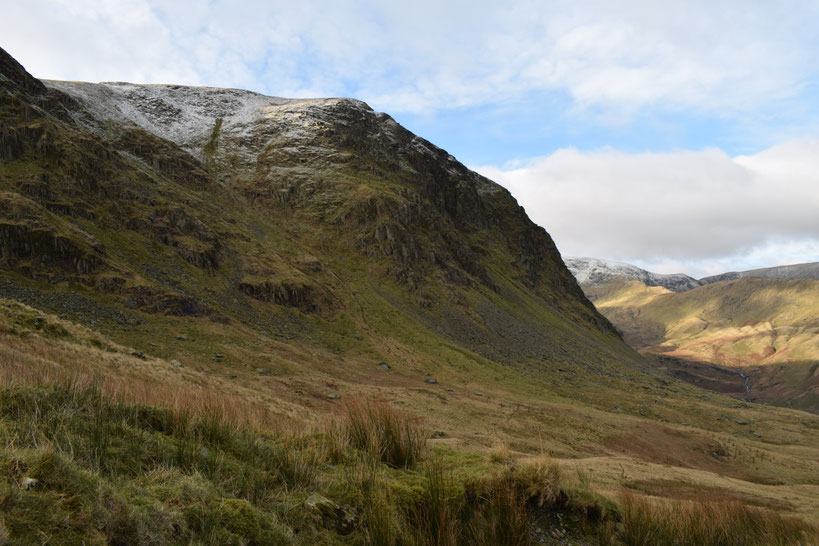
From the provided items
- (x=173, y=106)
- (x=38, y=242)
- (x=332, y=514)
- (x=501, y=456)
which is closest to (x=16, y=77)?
(x=38, y=242)

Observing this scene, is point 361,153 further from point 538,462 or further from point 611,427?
point 538,462

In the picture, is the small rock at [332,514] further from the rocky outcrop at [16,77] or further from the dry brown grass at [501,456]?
the rocky outcrop at [16,77]

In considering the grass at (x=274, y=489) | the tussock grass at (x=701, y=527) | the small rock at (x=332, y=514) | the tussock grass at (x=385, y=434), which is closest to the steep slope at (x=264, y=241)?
the tussock grass at (x=385, y=434)

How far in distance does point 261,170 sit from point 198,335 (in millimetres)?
55030

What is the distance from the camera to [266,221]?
66.8 metres

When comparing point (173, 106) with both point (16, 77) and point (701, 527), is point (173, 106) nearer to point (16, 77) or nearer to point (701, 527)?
point (16, 77)

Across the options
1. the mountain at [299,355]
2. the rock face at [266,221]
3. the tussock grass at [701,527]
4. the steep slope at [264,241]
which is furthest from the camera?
the rock face at [266,221]

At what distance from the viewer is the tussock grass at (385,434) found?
6.47m

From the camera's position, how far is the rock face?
37.9m

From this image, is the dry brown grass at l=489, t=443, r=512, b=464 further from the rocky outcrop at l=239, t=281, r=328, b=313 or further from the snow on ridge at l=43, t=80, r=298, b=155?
the snow on ridge at l=43, t=80, r=298, b=155

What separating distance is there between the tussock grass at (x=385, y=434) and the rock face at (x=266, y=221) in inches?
1288

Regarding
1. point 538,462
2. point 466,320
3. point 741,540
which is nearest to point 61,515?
point 538,462

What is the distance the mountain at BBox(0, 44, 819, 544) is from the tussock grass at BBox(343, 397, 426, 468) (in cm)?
5

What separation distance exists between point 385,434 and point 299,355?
31.6 metres
